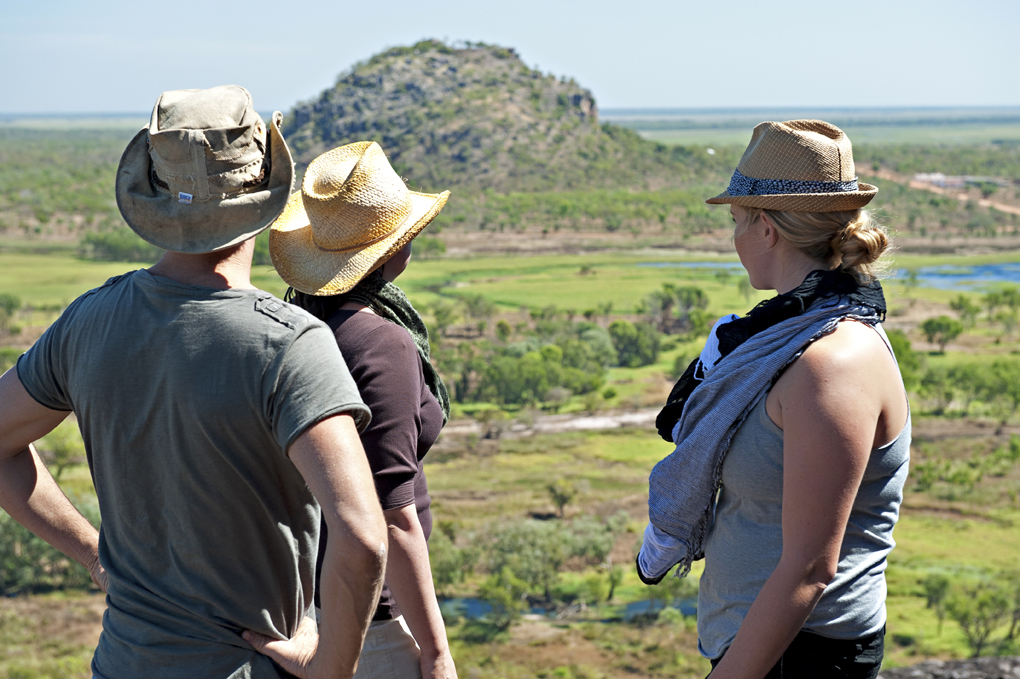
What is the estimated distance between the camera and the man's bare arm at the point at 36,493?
1.43m

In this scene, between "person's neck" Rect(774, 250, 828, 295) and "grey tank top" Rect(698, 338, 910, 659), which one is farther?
"person's neck" Rect(774, 250, 828, 295)

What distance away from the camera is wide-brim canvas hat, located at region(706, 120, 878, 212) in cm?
155

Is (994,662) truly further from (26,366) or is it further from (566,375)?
(566,375)

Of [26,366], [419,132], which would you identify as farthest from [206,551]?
[419,132]

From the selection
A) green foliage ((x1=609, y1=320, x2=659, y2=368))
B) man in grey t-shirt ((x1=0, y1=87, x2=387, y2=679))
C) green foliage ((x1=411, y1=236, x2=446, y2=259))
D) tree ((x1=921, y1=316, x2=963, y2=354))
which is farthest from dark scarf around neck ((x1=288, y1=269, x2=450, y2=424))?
green foliage ((x1=411, y1=236, x2=446, y2=259))

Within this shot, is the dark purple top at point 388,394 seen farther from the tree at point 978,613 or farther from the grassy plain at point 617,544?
the tree at point 978,613

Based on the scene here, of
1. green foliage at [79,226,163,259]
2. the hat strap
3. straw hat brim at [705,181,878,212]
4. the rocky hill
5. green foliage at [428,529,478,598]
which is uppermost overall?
the hat strap

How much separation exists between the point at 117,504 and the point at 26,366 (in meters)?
0.30

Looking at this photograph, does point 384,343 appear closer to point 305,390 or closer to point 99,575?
point 305,390

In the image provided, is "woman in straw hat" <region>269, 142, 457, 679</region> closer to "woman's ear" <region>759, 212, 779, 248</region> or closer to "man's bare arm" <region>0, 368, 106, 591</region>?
"man's bare arm" <region>0, 368, 106, 591</region>

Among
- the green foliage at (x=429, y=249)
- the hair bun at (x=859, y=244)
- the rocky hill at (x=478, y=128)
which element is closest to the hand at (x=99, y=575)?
the hair bun at (x=859, y=244)

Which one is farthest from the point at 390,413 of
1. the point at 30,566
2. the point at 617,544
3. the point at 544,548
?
the point at 30,566

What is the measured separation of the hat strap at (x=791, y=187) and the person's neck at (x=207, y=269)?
35.0 inches

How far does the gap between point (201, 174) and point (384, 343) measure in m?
0.48
